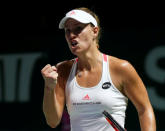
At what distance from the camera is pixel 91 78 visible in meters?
2.85

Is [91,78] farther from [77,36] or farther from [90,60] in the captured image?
[77,36]

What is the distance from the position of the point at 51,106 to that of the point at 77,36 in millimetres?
504

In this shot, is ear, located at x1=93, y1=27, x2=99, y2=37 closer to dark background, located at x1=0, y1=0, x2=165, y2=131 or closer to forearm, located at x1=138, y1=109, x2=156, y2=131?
forearm, located at x1=138, y1=109, x2=156, y2=131

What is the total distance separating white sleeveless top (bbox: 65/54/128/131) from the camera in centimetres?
272

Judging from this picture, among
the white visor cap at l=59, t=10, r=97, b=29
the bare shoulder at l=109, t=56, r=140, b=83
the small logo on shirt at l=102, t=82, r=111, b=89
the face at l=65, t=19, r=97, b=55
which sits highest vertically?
the white visor cap at l=59, t=10, r=97, b=29

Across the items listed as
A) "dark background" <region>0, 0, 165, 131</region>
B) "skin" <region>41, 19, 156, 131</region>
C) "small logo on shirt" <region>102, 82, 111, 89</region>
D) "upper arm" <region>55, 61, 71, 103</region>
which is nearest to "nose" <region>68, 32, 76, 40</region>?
"skin" <region>41, 19, 156, 131</region>

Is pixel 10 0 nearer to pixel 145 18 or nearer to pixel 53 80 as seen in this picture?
pixel 145 18

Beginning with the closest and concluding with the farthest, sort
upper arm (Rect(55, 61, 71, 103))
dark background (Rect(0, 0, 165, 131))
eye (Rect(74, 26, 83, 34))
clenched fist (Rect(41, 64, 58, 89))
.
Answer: clenched fist (Rect(41, 64, 58, 89)), eye (Rect(74, 26, 83, 34)), upper arm (Rect(55, 61, 71, 103)), dark background (Rect(0, 0, 165, 131))

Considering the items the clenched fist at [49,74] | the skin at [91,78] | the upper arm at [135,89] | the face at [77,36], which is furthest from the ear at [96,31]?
the clenched fist at [49,74]

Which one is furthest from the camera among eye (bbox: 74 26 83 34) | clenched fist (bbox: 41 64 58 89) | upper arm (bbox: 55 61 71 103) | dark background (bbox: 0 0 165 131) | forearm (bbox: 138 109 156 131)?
dark background (bbox: 0 0 165 131)

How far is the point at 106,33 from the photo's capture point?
5.85m

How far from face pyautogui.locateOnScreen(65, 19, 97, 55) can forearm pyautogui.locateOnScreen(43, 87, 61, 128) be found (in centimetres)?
33

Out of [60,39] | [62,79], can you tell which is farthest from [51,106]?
[60,39]

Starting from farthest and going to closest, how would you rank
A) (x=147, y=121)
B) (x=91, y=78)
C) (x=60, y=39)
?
(x=60, y=39) → (x=91, y=78) → (x=147, y=121)
